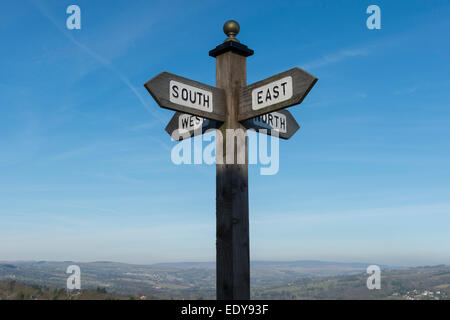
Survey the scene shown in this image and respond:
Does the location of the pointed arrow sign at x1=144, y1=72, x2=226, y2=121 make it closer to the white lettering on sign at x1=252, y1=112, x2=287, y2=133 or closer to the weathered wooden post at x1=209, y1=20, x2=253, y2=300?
the weathered wooden post at x1=209, y1=20, x2=253, y2=300

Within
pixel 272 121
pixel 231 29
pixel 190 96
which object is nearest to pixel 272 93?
pixel 272 121

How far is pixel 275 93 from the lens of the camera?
3.41 metres

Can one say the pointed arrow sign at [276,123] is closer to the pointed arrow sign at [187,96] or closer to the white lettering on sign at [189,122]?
the pointed arrow sign at [187,96]

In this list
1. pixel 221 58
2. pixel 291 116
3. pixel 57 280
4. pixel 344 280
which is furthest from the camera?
pixel 344 280

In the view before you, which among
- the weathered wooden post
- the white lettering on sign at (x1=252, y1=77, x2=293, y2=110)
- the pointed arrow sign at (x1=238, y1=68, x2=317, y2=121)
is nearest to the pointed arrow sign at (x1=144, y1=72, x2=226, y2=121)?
the weathered wooden post

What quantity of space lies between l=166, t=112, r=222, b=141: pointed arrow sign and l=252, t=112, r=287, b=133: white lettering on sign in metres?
0.40

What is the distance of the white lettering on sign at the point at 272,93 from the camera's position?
3.33 meters

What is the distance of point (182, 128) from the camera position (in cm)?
405

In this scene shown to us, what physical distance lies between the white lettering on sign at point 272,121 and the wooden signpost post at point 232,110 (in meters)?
0.01

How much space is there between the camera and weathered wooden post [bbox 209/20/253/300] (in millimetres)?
3330

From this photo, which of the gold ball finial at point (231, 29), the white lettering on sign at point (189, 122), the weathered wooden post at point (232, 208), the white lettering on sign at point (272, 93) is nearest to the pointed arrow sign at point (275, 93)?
the white lettering on sign at point (272, 93)
